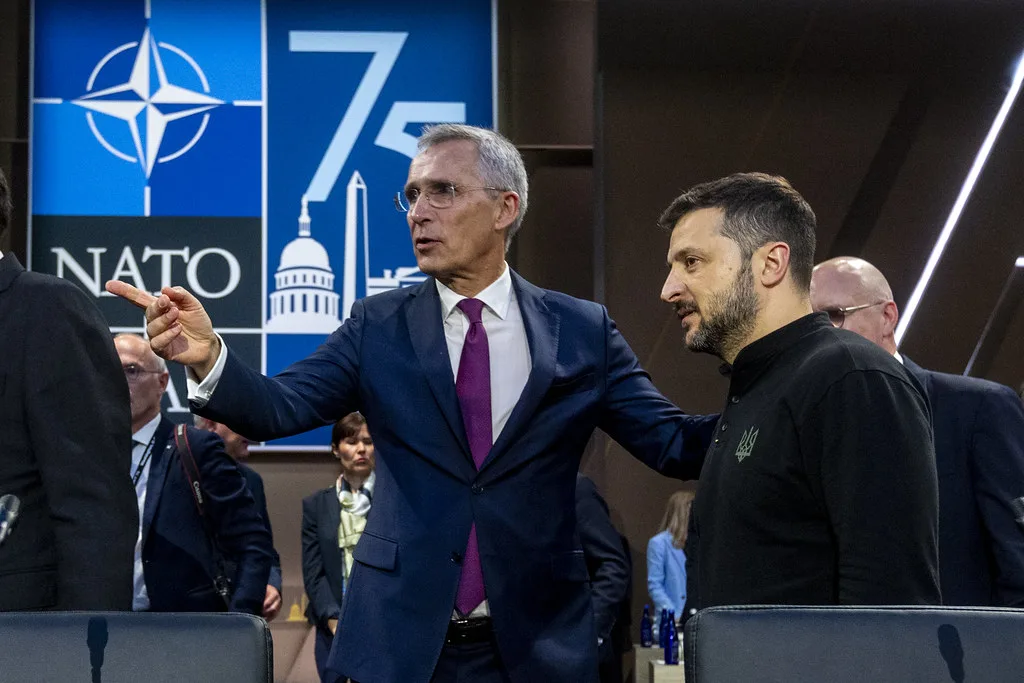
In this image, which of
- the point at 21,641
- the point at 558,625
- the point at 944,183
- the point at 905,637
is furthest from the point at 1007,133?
the point at 21,641

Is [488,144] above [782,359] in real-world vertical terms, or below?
above

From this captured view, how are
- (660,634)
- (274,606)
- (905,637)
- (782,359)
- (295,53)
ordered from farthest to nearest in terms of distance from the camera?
1. (295,53)
2. (660,634)
3. (274,606)
4. (782,359)
5. (905,637)

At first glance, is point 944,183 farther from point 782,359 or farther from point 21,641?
point 21,641

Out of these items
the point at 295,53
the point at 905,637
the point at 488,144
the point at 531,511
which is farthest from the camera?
the point at 295,53

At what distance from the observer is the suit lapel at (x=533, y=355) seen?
2107mm

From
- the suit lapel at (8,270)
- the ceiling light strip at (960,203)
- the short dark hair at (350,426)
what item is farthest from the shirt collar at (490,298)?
the ceiling light strip at (960,203)

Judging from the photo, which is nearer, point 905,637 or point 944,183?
point 905,637

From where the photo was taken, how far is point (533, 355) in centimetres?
218

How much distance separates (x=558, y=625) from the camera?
211 centimetres

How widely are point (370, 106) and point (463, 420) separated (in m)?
4.73

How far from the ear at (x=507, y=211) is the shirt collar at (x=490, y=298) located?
0.12 m

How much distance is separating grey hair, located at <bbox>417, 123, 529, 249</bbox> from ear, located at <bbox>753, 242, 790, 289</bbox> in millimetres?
559

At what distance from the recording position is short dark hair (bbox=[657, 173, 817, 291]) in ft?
6.56

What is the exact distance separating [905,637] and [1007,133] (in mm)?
5206
